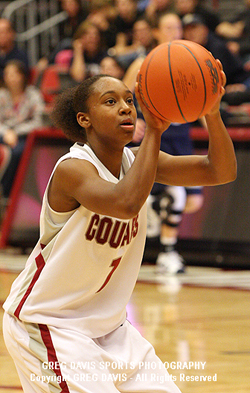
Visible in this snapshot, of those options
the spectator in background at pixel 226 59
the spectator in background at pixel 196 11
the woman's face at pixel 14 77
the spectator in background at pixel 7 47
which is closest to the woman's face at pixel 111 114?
the spectator in background at pixel 226 59

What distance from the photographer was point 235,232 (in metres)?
6.30

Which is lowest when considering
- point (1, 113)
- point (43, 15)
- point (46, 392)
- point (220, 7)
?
point (46, 392)

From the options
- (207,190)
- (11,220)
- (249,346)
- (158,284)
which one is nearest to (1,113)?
(11,220)

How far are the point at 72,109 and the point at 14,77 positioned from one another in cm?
603

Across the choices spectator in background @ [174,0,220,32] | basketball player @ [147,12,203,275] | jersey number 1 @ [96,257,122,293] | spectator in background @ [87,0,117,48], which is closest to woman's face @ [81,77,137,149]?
jersey number 1 @ [96,257,122,293]

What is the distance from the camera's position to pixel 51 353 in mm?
2268

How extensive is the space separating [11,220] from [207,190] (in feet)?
7.30

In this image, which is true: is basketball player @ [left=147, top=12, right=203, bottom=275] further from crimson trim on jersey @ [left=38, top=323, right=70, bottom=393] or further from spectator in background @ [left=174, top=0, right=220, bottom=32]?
crimson trim on jersey @ [left=38, top=323, right=70, bottom=393]

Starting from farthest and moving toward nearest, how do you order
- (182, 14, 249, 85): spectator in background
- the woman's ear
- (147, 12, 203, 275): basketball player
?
(182, 14, 249, 85): spectator in background < (147, 12, 203, 275): basketball player < the woman's ear

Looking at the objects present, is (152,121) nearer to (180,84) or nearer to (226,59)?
(180,84)

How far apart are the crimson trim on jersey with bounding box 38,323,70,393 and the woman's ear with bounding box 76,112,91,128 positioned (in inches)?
28.1

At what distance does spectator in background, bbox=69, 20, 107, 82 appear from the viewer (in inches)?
319

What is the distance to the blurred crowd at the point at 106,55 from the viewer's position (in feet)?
24.4

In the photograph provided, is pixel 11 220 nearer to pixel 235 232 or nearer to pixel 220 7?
pixel 235 232
